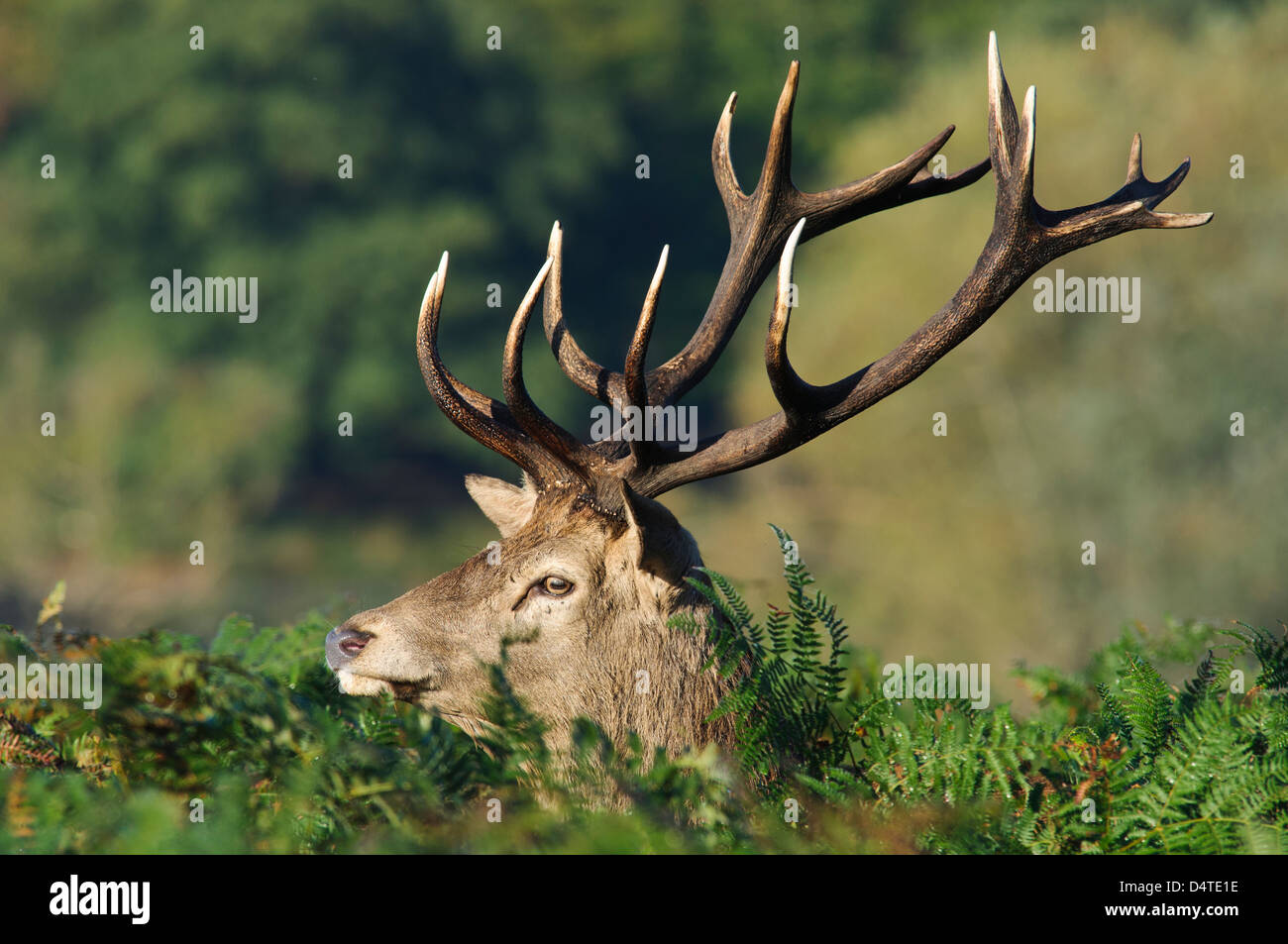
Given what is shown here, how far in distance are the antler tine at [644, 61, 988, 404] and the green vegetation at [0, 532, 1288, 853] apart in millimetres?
1609

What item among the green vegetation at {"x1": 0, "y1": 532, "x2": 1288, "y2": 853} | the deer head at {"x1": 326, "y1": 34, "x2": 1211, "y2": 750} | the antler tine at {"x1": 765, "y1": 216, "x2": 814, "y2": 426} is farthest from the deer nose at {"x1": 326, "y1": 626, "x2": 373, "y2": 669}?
the antler tine at {"x1": 765, "y1": 216, "x2": 814, "y2": 426}

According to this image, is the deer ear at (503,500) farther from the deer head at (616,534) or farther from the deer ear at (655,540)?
the deer ear at (655,540)

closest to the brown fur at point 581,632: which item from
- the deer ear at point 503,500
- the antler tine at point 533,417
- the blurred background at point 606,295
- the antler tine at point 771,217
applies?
the antler tine at point 533,417

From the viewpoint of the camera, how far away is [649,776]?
307cm

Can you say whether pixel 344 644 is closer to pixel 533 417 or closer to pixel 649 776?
pixel 533 417

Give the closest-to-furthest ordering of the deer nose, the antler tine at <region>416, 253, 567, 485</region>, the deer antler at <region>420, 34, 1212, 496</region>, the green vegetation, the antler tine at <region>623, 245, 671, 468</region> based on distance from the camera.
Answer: the green vegetation → the deer nose → the antler tine at <region>623, 245, 671, 468</region> → the deer antler at <region>420, 34, 1212, 496</region> → the antler tine at <region>416, 253, 567, 485</region>

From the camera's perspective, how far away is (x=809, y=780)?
10.0 ft

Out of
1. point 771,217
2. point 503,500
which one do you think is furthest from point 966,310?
point 503,500

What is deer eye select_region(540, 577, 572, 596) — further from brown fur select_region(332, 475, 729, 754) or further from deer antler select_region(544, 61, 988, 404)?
deer antler select_region(544, 61, 988, 404)

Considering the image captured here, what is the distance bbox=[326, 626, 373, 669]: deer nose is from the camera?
407 cm

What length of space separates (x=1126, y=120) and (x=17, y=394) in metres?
21.0

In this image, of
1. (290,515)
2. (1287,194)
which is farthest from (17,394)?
(1287,194)

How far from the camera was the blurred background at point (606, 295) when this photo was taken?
711 inches
